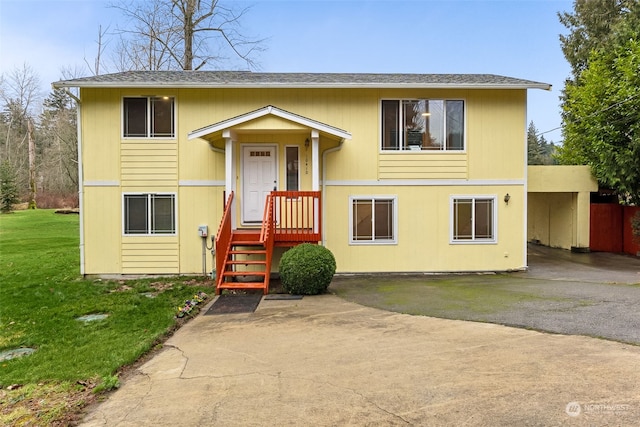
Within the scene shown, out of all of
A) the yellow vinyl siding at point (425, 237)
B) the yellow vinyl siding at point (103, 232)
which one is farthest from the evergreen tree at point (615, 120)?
the yellow vinyl siding at point (103, 232)

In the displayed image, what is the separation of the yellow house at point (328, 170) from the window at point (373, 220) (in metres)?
0.03

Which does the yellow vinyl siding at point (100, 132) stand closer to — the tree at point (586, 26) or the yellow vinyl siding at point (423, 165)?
the yellow vinyl siding at point (423, 165)

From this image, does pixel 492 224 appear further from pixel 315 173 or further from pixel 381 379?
pixel 381 379

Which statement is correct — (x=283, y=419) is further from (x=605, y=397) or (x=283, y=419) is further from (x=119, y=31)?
(x=119, y=31)

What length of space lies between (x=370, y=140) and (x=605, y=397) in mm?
7682

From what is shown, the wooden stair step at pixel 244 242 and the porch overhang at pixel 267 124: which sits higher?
the porch overhang at pixel 267 124

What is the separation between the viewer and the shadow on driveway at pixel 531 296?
17.5ft

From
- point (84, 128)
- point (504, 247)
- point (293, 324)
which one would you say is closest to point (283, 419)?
point (293, 324)

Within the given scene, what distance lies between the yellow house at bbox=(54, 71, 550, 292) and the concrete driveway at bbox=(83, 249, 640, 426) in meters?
4.72

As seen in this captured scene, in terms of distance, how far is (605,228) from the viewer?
14.3 metres

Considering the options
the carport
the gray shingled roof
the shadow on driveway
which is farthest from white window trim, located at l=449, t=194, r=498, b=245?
the carport

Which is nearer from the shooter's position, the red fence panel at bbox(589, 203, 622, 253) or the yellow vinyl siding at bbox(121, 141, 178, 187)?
the yellow vinyl siding at bbox(121, 141, 178, 187)

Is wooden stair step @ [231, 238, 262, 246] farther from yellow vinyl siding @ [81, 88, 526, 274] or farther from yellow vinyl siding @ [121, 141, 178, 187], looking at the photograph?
yellow vinyl siding @ [121, 141, 178, 187]

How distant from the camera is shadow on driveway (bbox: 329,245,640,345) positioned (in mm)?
5344
